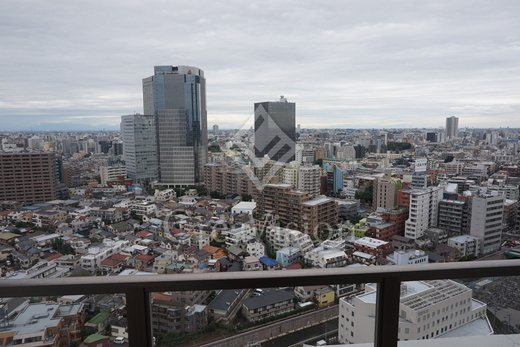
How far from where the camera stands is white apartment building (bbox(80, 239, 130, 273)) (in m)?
3.13

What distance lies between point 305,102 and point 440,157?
226 inches

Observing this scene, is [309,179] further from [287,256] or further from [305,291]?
[305,291]

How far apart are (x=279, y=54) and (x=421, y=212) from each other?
3252 millimetres

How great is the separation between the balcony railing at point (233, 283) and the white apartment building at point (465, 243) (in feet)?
13.0

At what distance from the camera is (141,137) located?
788cm

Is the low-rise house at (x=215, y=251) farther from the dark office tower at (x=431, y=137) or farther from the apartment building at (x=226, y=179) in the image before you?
the dark office tower at (x=431, y=137)

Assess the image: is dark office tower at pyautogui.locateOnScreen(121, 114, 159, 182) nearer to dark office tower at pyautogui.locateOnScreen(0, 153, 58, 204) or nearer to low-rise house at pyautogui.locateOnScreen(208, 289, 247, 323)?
dark office tower at pyautogui.locateOnScreen(0, 153, 58, 204)

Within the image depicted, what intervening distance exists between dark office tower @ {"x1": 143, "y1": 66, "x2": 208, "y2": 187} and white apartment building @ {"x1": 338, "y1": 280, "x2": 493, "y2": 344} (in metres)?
7.67

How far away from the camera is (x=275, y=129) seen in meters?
9.10

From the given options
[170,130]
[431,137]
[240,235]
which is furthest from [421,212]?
[431,137]

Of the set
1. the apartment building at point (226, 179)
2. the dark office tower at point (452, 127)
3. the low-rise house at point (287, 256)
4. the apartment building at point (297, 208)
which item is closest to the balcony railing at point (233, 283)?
the low-rise house at point (287, 256)

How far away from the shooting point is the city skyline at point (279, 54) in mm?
2389

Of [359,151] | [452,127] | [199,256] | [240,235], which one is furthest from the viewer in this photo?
[359,151]

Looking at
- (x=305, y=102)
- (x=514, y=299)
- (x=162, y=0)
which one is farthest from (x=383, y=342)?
(x=305, y=102)
